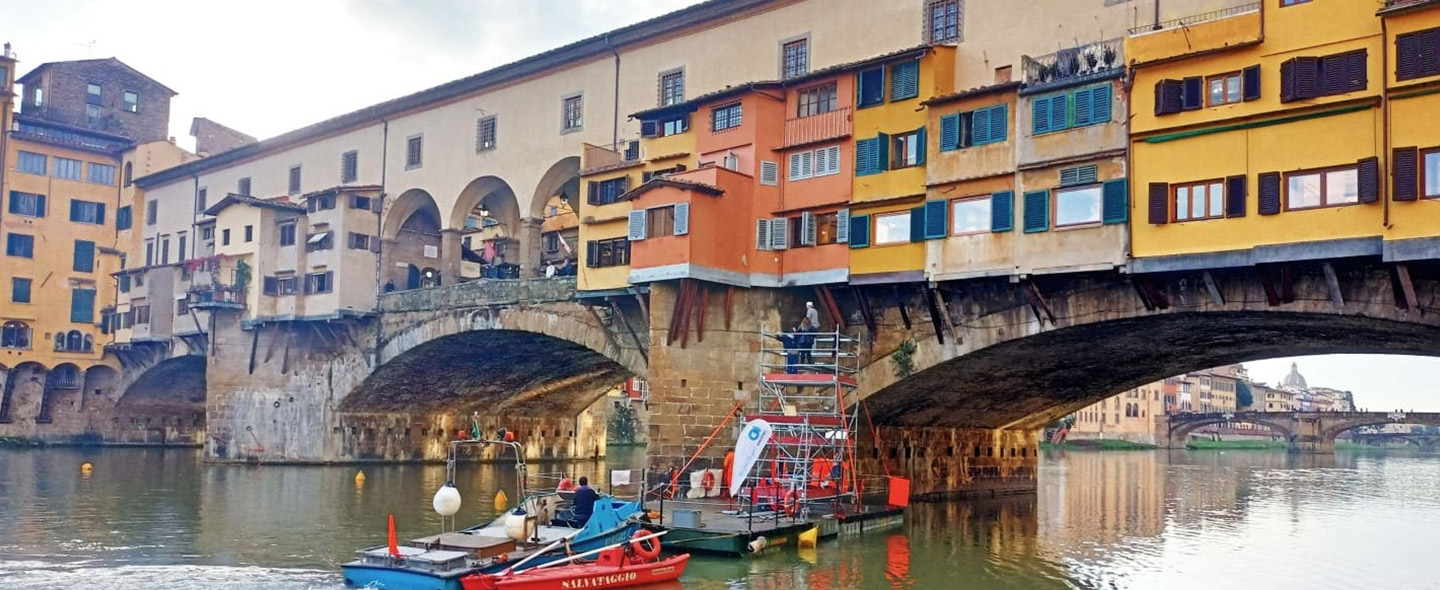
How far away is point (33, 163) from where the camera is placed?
7244 cm

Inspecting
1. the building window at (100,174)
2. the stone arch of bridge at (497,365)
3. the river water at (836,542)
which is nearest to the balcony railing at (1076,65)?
the river water at (836,542)

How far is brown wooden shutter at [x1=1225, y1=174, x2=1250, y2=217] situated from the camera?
88.6 ft

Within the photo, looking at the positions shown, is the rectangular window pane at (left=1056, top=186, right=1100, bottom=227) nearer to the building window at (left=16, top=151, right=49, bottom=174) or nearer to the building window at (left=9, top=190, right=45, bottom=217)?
the building window at (left=9, top=190, right=45, bottom=217)

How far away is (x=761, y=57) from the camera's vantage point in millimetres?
38562

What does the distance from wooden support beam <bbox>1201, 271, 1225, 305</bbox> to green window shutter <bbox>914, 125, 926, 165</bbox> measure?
8.29 meters

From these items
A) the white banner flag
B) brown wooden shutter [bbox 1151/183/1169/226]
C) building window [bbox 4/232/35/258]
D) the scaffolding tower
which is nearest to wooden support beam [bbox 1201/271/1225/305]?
brown wooden shutter [bbox 1151/183/1169/226]

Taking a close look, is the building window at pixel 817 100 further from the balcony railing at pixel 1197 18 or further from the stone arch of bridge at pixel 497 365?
the stone arch of bridge at pixel 497 365

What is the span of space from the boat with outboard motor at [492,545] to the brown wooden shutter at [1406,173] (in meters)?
16.8

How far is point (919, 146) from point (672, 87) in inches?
416

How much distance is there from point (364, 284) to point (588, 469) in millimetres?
17967

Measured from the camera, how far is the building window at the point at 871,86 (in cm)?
3447

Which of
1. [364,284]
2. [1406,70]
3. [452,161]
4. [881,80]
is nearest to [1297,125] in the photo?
[1406,70]

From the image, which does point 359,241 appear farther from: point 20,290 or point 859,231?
point 20,290

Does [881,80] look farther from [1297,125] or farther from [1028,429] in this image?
[1028,429]
